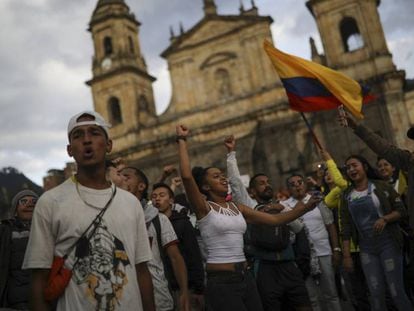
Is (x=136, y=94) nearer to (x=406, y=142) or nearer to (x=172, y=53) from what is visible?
(x=172, y=53)

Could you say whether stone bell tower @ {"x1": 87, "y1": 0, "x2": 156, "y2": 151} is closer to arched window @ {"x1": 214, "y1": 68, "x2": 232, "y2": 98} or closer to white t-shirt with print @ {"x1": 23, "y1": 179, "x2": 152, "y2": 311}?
arched window @ {"x1": 214, "y1": 68, "x2": 232, "y2": 98}

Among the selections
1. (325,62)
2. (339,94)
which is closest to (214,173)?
(339,94)

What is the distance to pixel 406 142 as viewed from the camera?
62.9 ft

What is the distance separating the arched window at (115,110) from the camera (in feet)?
88.5

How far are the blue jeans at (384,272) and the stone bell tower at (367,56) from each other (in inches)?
651

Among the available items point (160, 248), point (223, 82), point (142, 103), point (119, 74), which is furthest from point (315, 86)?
point (119, 74)

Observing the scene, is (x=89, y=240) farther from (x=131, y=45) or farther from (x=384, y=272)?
(x=131, y=45)

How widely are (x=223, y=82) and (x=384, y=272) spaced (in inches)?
836

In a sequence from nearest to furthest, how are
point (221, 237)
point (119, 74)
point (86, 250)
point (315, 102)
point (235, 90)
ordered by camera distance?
point (86, 250) < point (221, 237) < point (315, 102) < point (235, 90) < point (119, 74)

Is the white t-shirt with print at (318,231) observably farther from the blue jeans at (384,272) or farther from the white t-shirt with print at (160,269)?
the white t-shirt with print at (160,269)

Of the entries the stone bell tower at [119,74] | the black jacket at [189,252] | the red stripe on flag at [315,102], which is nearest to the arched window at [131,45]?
the stone bell tower at [119,74]

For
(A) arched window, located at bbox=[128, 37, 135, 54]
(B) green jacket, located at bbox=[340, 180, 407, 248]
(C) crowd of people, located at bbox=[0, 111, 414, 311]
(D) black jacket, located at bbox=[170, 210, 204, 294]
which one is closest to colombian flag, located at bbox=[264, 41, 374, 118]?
(C) crowd of people, located at bbox=[0, 111, 414, 311]

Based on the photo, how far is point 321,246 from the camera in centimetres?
549

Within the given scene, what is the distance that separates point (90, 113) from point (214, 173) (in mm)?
1527
